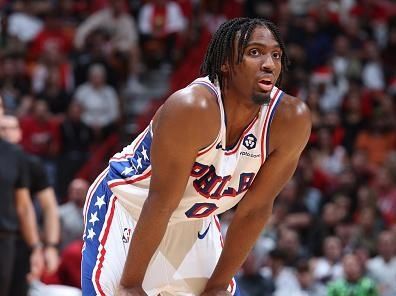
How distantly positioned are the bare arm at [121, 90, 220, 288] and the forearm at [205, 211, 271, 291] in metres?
0.42

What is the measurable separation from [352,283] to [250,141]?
520cm

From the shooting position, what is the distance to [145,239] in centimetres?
371

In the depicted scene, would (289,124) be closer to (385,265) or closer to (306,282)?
(306,282)

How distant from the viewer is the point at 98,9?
13586 mm

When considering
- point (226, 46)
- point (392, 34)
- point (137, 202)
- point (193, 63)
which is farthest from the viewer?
point (392, 34)

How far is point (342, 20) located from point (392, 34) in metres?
0.79

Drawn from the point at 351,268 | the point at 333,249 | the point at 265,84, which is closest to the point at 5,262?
the point at 265,84

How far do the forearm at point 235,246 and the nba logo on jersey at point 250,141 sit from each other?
38 cm

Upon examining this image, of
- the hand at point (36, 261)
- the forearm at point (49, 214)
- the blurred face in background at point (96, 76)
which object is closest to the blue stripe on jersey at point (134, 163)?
the hand at point (36, 261)

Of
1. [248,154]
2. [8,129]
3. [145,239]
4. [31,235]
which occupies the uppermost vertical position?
[248,154]

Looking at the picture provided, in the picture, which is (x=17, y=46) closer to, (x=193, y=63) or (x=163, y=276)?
(x=193, y=63)

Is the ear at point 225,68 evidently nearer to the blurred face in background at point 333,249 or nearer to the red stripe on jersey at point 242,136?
the red stripe on jersey at point 242,136

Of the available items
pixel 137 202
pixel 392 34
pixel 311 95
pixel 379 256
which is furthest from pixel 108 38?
pixel 137 202

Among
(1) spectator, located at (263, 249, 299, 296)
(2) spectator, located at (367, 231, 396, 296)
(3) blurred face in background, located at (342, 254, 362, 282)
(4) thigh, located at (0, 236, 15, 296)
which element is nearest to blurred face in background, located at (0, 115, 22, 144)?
(4) thigh, located at (0, 236, 15, 296)
